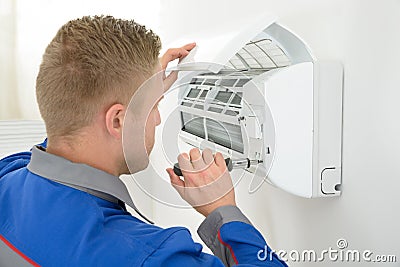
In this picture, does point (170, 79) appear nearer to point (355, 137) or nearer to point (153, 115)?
point (153, 115)

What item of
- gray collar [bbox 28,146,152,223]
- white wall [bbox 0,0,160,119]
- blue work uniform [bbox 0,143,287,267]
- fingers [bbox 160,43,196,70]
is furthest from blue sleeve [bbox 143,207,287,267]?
A: white wall [bbox 0,0,160,119]

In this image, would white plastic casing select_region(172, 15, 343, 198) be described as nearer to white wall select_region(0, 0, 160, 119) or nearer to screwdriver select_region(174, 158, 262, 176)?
screwdriver select_region(174, 158, 262, 176)

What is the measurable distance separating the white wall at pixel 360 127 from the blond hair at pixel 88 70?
34 cm

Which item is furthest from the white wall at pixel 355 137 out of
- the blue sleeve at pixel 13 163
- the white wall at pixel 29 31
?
the white wall at pixel 29 31

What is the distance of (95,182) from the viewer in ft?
2.56

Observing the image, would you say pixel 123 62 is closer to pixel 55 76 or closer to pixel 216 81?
pixel 55 76

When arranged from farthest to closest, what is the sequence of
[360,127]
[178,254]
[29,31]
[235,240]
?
[29,31] → [360,127] → [235,240] → [178,254]

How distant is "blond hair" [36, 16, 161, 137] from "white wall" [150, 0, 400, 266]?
13.5 inches

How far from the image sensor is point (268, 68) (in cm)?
111

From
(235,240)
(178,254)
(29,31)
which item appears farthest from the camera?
(29,31)

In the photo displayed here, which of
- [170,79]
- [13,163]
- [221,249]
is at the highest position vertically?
[170,79]

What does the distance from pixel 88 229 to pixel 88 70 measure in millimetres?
208

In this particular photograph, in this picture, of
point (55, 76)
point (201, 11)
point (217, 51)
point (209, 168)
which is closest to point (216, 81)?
point (217, 51)

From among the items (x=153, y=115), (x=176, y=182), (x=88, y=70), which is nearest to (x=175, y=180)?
(x=176, y=182)
